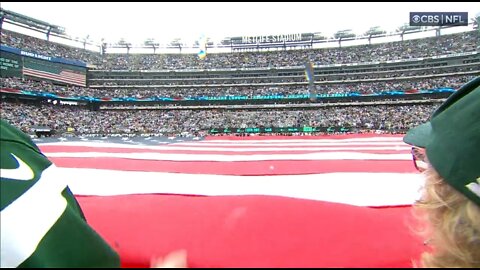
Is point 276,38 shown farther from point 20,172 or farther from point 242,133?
point 20,172

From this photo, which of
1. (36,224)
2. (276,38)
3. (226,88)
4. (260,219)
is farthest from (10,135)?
(276,38)

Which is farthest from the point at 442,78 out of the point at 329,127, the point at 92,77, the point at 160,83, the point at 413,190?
the point at 92,77

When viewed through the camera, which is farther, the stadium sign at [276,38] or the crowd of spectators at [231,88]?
the stadium sign at [276,38]

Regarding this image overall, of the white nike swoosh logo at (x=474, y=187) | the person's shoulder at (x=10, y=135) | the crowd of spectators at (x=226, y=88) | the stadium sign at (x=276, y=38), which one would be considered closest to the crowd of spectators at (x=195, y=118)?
the crowd of spectators at (x=226, y=88)

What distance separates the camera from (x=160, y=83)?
42531mm

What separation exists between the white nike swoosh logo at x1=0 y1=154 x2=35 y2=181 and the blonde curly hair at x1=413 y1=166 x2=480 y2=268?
1099 mm

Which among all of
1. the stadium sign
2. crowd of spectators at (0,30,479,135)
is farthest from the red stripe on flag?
the stadium sign

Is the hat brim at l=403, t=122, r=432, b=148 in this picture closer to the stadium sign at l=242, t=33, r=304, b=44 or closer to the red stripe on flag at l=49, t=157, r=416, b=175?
the red stripe on flag at l=49, t=157, r=416, b=175

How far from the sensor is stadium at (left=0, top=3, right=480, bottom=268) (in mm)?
1151

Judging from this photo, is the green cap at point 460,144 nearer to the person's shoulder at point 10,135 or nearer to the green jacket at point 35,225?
the green jacket at point 35,225

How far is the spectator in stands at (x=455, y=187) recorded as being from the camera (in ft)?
2.26

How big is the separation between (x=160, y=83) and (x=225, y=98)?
1057cm

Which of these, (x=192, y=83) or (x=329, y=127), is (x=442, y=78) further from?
(x=192, y=83)

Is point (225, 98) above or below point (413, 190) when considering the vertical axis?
above
